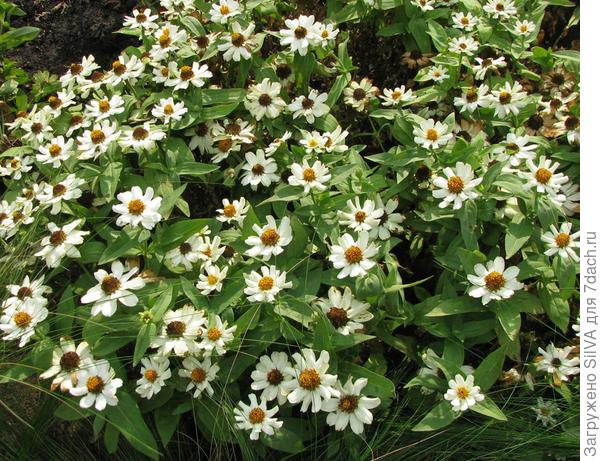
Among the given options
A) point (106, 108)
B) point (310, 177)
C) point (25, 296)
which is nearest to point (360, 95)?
point (310, 177)

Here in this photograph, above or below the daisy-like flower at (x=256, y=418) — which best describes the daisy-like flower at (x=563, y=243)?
above

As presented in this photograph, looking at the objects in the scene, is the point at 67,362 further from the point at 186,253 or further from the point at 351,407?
the point at 351,407

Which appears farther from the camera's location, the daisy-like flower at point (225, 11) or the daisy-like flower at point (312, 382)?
the daisy-like flower at point (225, 11)

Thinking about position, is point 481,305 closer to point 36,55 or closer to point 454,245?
point 454,245

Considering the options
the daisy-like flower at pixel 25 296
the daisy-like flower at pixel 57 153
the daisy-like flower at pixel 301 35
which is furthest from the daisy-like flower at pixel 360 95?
the daisy-like flower at pixel 25 296

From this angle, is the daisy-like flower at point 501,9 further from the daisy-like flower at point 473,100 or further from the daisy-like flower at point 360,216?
the daisy-like flower at point 360,216

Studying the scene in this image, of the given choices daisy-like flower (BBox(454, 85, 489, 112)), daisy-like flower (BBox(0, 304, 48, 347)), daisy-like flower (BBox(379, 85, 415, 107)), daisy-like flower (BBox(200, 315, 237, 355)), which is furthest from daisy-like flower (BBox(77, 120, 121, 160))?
daisy-like flower (BBox(454, 85, 489, 112))

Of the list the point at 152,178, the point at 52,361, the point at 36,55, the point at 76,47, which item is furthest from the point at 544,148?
the point at 36,55

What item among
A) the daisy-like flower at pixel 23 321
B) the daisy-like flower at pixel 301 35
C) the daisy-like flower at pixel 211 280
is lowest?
the daisy-like flower at pixel 23 321

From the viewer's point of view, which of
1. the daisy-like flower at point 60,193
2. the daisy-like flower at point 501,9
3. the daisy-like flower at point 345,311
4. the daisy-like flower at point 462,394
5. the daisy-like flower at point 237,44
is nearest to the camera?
the daisy-like flower at point 462,394
